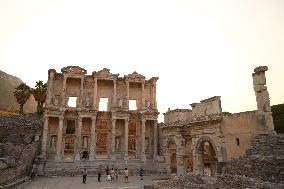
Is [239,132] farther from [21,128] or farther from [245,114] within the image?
[21,128]

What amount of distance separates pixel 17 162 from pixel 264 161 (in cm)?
1910

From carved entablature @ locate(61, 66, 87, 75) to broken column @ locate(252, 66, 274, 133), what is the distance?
2301 centimetres

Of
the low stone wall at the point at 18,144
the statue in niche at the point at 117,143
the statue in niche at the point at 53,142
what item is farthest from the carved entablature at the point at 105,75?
the statue in niche at the point at 53,142

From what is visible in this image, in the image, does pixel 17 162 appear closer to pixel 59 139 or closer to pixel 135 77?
pixel 59 139

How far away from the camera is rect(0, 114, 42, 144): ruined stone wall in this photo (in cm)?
2906

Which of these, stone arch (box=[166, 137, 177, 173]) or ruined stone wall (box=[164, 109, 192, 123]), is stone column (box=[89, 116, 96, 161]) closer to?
stone arch (box=[166, 137, 177, 173])

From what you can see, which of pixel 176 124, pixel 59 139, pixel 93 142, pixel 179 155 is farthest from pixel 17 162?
pixel 176 124

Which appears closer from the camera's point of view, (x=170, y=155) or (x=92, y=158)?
(x=170, y=155)

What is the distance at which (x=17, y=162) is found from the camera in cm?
2052

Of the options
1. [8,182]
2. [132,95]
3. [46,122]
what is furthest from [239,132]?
[46,122]

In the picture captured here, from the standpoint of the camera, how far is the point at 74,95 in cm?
3294

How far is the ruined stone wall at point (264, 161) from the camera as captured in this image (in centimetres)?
1094

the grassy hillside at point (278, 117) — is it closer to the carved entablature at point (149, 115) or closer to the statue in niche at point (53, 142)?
the carved entablature at point (149, 115)

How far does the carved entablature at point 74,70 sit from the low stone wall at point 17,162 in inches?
394
